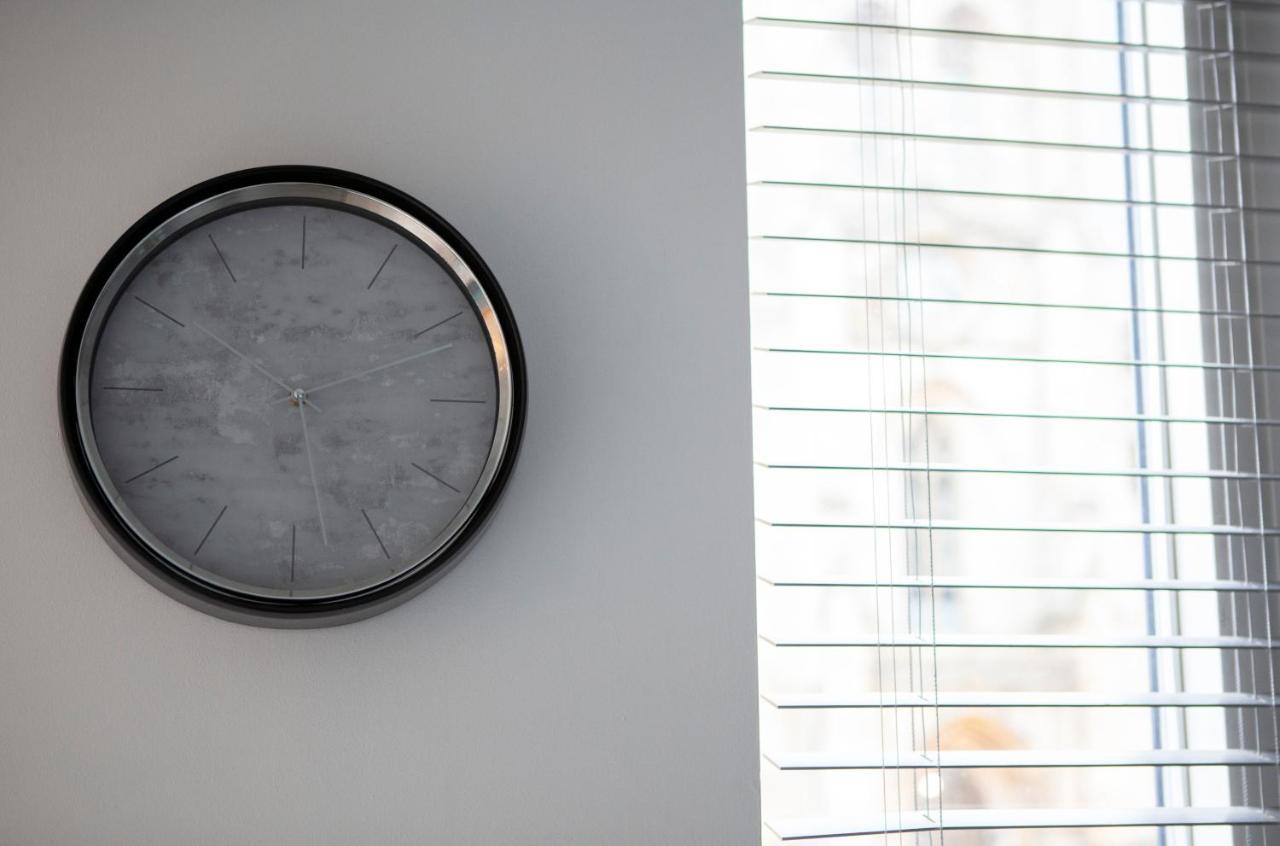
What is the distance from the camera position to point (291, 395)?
994 mm

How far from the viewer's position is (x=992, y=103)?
1275mm

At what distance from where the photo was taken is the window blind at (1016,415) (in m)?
1.16

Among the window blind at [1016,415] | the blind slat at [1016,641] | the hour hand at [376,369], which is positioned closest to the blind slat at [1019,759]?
the window blind at [1016,415]

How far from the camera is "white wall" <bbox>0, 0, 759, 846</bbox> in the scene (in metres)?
0.99

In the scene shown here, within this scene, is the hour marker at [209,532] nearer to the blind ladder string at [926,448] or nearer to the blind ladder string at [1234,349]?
the blind ladder string at [926,448]

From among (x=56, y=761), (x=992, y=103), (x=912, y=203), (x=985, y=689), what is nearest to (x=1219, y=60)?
(x=992, y=103)

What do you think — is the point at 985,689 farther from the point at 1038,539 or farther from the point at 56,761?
the point at 56,761

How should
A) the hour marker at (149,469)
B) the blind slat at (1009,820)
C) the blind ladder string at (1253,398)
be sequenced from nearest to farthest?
1. the hour marker at (149,469)
2. the blind slat at (1009,820)
3. the blind ladder string at (1253,398)

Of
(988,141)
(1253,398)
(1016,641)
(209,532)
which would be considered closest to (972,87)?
(988,141)

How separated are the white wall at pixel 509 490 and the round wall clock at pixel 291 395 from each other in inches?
3.0

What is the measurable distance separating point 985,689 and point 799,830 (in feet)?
1.03

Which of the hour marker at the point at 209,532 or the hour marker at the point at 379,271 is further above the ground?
the hour marker at the point at 379,271

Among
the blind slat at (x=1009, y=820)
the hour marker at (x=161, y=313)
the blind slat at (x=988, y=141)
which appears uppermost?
the blind slat at (x=988, y=141)

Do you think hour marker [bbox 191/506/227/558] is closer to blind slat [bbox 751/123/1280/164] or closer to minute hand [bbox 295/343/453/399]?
minute hand [bbox 295/343/453/399]
